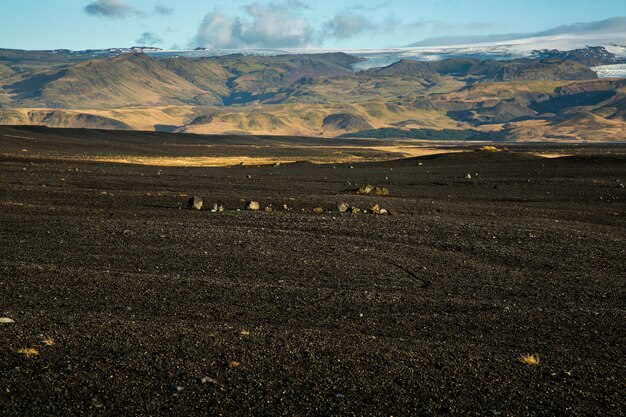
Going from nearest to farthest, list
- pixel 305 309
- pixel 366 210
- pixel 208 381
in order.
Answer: pixel 208 381 → pixel 305 309 → pixel 366 210

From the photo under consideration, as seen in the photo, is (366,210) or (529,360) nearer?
(529,360)

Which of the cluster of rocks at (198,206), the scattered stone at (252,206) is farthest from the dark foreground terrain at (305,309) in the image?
the cluster of rocks at (198,206)

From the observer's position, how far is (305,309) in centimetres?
1444

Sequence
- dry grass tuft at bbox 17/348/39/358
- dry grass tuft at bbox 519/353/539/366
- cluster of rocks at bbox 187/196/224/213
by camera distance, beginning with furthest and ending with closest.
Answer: cluster of rocks at bbox 187/196/224/213 → dry grass tuft at bbox 519/353/539/366 → dry grass tuft at bbox 17/348/39/358

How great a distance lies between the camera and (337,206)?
2961 cm

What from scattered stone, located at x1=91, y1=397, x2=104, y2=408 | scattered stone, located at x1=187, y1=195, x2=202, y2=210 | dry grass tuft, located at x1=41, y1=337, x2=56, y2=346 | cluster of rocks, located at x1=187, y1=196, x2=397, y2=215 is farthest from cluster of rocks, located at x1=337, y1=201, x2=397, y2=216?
scattered stone, located at x1=91, y1=397, x2=104, y2=408

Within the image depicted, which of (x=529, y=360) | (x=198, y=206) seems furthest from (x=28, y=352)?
(x=198, y=206)

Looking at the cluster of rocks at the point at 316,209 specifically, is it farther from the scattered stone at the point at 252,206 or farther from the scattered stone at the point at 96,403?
the scattered stone at the point at 96,403

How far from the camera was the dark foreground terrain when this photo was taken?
9.86 m

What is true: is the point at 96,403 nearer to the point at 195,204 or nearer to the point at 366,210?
the point at 195,204

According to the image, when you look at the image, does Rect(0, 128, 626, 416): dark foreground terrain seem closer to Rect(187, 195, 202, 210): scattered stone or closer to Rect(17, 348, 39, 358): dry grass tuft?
Rect(17, 348, 39, 358): dry grass tuft

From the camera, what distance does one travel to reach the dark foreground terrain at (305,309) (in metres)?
9.86

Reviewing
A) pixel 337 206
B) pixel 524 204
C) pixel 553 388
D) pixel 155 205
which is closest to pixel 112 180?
pixel 155 205

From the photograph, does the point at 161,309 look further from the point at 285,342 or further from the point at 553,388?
the point at 553,388
